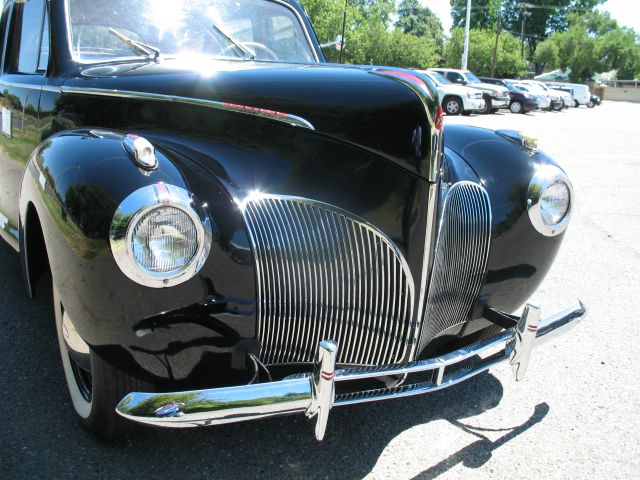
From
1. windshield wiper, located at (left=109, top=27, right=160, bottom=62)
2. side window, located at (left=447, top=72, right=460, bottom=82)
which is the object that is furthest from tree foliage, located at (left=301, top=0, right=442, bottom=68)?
windshield wiper, located at (left=109, top=27, right=160, bottom=62)

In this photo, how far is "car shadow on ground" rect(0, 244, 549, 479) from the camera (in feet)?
6.84

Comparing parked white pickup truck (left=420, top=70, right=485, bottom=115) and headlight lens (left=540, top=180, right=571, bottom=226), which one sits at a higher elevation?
headlight lens (left=540, top=180, right=571, bottom=226)

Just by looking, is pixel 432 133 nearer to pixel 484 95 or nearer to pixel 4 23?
pixel 4 23

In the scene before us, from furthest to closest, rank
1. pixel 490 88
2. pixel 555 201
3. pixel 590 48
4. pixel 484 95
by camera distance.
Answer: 1. pixel 590 48
2. pixel 490 88
3. pixel 484 95
4. pixel 555 201

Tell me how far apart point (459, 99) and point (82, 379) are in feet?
69.1

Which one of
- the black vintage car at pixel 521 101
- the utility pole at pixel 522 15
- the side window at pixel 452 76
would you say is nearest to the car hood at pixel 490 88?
the side window at pixel 452 76

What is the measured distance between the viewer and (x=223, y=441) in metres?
2.26

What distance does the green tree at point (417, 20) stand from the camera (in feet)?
254

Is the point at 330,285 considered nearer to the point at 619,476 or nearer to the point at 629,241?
the point at 619,476

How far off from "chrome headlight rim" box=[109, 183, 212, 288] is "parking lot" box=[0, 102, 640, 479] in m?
0.80

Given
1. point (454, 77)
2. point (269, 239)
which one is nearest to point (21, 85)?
point (269, 239)

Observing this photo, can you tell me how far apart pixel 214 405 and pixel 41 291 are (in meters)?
2.41

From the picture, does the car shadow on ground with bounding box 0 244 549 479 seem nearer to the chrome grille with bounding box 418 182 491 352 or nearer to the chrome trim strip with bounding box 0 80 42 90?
the chrome grille with bounding box 418 182 491 352

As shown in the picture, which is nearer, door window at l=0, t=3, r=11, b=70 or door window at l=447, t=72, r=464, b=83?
door window at l=0, t=3, r=11, b=70
